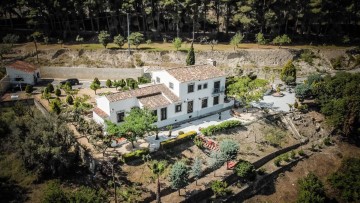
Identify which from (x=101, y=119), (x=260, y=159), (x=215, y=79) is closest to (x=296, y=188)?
(x=260, y=159)

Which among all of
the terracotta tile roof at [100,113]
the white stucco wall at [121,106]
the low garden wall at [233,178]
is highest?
the white stucco wall at [121,106]

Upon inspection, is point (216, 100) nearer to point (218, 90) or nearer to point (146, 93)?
point (218, 90)

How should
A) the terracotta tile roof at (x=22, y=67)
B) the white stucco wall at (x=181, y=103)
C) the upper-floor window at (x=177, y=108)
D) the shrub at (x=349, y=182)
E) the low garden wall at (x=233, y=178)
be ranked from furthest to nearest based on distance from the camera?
the terracotta tile roof at (x=22, y=67) < the upper-floor window at (x=177, y=108) < the white stucco wall at (x=181, y=103) < the shrub at (x=349, y=182) < the low garden wall at (x=233, y=178)

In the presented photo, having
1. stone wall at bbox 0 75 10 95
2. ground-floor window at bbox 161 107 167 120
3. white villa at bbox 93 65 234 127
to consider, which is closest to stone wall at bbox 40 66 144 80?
stone wall at bbox 0 75 10 95

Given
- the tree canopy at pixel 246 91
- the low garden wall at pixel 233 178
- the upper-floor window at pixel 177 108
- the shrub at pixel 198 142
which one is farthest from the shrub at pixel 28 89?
the low garden wall at pixel 233 178

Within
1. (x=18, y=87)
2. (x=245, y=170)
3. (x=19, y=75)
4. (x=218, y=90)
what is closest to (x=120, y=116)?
(x=218, y=90)

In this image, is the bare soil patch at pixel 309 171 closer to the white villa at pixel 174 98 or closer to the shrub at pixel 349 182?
the shrub at pixel 349 182

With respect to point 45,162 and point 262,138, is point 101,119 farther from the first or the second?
point 262,138

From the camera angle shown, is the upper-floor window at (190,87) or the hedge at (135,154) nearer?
the hedge at (135,154)
